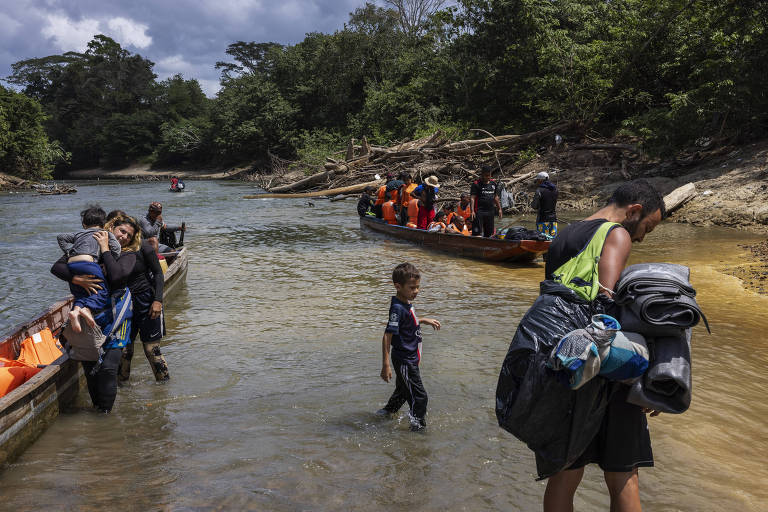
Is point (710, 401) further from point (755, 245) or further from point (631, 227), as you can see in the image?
point (755, 245)

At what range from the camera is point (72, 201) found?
30312mm

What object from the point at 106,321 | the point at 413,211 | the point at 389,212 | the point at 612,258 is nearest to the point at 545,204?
the point at 413,211


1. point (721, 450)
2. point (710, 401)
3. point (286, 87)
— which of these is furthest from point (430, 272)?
point (286, 87)

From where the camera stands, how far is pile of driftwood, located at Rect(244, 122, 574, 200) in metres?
24.0

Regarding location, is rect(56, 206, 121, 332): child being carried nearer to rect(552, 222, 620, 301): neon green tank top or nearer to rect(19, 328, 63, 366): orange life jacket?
rect(19, 328, 63, 366): orange life jacket

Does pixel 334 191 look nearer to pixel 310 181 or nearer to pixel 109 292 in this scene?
pixel 310 181

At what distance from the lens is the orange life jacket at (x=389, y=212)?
50.4 feet

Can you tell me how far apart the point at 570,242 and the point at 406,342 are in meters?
1.91

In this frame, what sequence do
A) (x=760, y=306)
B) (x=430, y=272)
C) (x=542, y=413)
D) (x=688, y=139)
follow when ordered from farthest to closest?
(x=688, y=139), (x=430, y=272), (x=760, y=306), (x=542, y=413)

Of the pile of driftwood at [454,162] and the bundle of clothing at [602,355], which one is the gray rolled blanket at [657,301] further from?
the pile of driftwood at [454,162]

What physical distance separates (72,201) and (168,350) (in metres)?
27.7

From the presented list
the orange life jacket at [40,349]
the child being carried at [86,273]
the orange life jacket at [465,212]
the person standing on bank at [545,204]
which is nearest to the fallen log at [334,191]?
the orange life jacket at [465,212]

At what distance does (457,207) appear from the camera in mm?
14625

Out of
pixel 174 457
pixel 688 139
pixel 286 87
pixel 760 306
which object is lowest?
pixel 174 457
